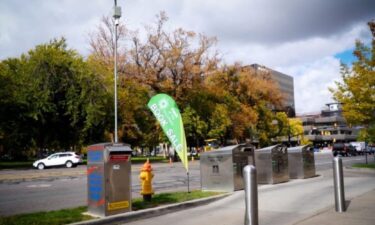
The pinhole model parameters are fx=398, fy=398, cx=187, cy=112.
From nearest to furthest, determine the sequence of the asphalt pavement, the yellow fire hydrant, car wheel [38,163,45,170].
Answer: the asphalt pavement, the yellow fire hydrant, car wheel [38,163,45,170]

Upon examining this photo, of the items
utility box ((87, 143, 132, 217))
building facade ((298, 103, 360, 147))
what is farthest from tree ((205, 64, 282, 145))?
building facade ((298, 103, 360, 147))

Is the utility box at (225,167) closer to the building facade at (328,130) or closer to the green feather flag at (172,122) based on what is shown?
the green feather flag at (172,122)

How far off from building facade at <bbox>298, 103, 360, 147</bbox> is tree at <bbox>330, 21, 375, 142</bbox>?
99.5 m

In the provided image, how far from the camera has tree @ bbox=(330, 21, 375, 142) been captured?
2112 cm

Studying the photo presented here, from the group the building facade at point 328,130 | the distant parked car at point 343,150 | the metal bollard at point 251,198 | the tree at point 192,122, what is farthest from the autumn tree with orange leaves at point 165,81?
the building facade at point 328,130

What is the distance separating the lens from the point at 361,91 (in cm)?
2141

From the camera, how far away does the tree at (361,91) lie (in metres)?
21.1

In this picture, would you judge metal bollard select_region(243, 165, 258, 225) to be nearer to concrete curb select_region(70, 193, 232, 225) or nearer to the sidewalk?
the sidewalk

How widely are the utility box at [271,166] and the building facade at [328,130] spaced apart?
10776 centimetres

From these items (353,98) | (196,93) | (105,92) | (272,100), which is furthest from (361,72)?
(272,100)

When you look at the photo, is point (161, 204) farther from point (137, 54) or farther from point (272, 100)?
point (272, 100)

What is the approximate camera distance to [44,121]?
115 feet

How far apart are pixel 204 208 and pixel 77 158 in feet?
103

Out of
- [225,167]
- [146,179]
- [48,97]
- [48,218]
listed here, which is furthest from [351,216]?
[48,97]
